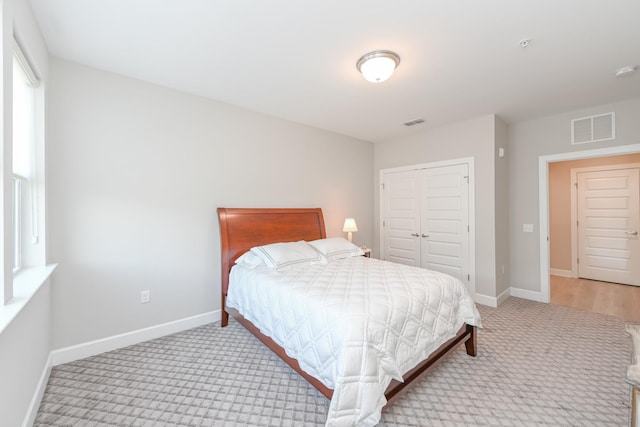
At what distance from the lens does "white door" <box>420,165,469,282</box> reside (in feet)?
12.5

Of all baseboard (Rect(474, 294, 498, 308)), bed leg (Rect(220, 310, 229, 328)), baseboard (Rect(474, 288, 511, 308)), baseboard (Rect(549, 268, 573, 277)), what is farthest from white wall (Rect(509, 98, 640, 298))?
bed leg (Rect(220, 310, 229, 328))

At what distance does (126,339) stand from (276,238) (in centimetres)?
178

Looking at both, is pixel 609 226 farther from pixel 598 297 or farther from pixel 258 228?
pixel 258 228

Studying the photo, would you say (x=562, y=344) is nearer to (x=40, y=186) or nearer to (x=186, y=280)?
(x=186, y=280)

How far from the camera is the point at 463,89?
279 centimetres

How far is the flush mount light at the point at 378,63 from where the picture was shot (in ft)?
7.01

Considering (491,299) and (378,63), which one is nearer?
(378,63)

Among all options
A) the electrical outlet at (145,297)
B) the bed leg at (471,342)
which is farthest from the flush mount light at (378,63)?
the electrical outlet at (145,297)

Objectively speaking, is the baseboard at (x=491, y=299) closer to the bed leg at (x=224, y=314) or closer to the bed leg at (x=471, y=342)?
the bed leg at (x=471, y=342)

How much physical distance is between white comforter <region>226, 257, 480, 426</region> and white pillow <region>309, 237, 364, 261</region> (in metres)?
0.47

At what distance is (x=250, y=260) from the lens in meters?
2.83

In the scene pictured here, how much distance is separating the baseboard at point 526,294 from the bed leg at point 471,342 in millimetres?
2146

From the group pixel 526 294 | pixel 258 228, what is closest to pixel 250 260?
pixel 258 228

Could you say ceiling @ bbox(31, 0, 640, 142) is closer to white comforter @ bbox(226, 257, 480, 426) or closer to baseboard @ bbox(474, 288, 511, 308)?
white comforter @ bbox(226, 257, 480, 426)
